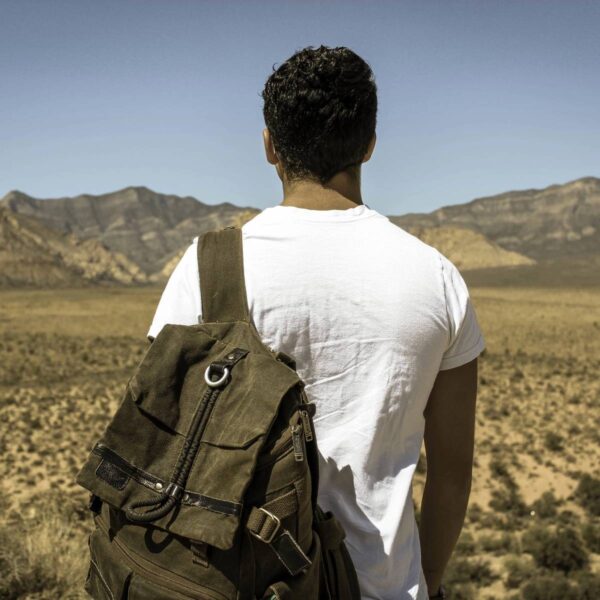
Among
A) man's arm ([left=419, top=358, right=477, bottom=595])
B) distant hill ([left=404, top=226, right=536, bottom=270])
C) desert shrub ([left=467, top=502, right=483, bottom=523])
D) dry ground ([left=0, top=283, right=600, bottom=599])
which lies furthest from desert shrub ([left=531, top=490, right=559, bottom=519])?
distant hill ([left=404, top=226, right=536, bottom=270])

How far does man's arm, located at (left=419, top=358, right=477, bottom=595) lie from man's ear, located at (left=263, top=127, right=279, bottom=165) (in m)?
0.64

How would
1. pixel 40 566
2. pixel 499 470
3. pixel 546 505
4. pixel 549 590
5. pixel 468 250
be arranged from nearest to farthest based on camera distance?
pixel 40 566 < pixel 549 590 < pixel 546 505 < pixel 499 470 < pixel 468 250

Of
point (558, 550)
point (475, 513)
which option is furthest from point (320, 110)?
point (475, 513)

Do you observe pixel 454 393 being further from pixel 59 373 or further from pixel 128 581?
pixel 59 373

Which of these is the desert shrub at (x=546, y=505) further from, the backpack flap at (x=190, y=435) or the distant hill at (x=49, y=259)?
the distant hill at (x=49, y=259)

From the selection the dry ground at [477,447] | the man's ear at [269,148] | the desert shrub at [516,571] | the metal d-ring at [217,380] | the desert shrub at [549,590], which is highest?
the man's ear at [269,148]

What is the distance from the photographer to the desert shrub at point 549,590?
23.1 feet

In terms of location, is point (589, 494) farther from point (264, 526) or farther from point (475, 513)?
point (264, 526)

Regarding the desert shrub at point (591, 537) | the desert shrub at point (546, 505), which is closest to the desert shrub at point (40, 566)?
the desert shrub at point (591, 537)

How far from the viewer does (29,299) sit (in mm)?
62625

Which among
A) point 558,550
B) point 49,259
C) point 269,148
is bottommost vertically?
point 558,550

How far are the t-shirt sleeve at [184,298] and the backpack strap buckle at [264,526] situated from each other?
440mm

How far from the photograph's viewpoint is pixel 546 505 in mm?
9781

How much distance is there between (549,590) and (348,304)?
6778mm
